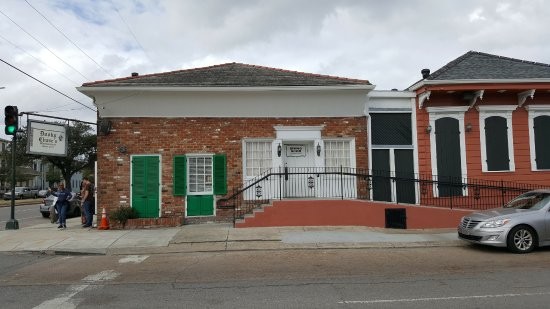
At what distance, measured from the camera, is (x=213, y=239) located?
39.8 feet

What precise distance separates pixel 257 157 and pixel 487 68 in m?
8.59

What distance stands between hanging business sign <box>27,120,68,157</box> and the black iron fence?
5638mm

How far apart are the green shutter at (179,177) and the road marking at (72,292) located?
6.61 meters

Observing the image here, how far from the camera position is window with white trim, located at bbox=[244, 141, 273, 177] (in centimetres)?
1580

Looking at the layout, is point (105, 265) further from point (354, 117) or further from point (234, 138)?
point (354, 117)

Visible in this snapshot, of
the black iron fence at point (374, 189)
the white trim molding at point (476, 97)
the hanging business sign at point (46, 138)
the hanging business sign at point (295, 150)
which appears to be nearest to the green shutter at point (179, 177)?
the black iron fence at point (374, 189)

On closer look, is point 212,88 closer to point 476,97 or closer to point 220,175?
point 220,175

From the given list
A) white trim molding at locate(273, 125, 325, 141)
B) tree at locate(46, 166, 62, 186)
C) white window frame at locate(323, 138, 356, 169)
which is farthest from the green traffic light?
tree at locate(46, 166, 62, 186)

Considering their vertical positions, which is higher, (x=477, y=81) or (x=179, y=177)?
(x=477, y=81)

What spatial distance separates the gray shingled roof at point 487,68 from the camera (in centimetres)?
1602

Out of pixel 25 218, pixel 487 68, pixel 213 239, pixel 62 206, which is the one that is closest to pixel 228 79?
pixel 213 239

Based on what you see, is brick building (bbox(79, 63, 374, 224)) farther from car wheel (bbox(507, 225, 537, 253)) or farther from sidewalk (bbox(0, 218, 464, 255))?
car wheel (bbox(507, 225, 537, 253))

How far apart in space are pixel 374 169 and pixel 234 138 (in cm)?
480

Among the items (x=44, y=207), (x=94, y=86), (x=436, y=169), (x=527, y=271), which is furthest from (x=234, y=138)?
(x=44, y=207)
